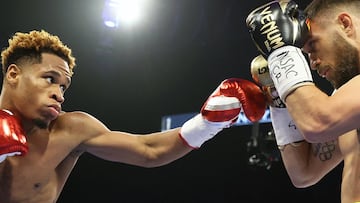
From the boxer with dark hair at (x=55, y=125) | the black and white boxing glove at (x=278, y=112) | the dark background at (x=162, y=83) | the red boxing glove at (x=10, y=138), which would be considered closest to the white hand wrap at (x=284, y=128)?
the black and white boxing glove at (x=278, y=112)

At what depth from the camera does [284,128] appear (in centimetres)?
184

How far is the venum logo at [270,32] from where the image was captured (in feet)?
4.94

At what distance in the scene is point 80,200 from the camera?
6684 mm

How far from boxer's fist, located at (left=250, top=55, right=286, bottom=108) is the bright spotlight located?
305 cm

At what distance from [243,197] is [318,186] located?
979 millimetres

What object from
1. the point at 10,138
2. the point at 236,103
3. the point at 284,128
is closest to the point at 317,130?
the point at 284,128

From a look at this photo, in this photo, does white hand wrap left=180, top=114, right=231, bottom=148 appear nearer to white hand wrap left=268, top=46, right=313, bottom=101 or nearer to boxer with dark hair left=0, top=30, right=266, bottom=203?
boxer with dark hair left=0, top=30, right=266, bottom=203

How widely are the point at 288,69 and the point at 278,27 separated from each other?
14cm

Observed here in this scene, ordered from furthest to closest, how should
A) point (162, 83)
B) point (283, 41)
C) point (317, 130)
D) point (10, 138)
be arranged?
point (162, 83) < point (10, 138) < point (283, 41) < point (317, 130)

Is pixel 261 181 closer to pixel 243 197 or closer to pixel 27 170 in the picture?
pixel 243 197

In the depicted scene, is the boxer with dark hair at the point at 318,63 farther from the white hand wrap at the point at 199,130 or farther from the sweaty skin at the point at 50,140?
the sweaty skin at the point at 50,140

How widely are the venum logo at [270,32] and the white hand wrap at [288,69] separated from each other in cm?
2

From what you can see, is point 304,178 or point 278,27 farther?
point 304,178

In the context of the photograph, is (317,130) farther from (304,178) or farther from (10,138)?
(10,138)
